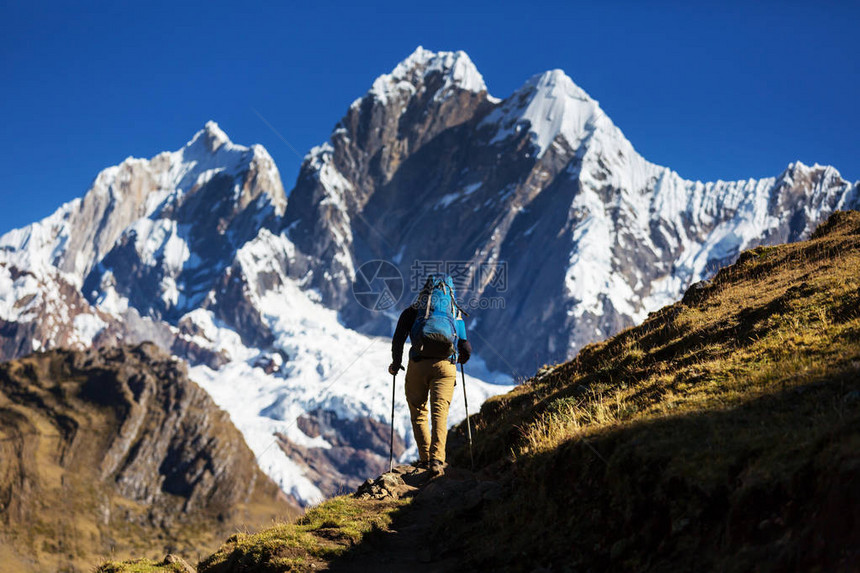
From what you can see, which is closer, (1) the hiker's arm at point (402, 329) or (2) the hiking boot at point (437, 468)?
(2) the hiking boot at point (437, 468)

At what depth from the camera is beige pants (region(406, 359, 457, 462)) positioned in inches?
530

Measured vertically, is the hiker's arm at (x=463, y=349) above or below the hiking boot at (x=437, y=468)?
above

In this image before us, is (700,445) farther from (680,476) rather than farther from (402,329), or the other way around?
(402,329)

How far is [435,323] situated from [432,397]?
1.43 meters

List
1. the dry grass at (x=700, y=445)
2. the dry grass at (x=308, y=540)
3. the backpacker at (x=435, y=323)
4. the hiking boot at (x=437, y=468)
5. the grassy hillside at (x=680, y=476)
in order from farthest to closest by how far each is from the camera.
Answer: the hiking boot at (x=437, y=468), the backpacker at (x=435, y=323), the dry grass at (x=308, y=540), the dry grass at (x=700, y=445), the grassy hillside at (x=680, y=476)

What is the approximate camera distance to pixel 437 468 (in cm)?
1351

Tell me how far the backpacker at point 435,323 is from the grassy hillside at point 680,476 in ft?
7.14

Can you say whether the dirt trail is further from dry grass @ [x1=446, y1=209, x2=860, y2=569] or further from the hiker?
the hiker

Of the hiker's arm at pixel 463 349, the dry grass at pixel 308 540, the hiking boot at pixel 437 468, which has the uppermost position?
the hiker's arm at pixel 463 349

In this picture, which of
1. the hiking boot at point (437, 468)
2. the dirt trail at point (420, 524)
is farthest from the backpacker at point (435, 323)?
the dirt trail at point (420, 524)

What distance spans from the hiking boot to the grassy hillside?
0.61 m

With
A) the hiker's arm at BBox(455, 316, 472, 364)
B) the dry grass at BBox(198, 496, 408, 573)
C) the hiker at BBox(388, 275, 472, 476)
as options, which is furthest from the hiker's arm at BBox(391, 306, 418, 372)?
the dry grass at BBox(198, 496, 408, 573)

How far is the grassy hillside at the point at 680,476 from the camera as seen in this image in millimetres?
6195

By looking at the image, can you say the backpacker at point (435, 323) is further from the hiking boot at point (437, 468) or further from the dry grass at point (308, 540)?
the dry grass at point (308, 540)
